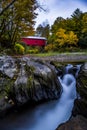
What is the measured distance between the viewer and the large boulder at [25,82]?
10078mm

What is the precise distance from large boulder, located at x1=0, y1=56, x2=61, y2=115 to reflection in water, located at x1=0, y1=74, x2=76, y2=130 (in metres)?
0.47

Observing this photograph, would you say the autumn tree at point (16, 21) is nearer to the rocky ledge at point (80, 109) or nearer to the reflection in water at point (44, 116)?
the reflection in water at point (44, 116)

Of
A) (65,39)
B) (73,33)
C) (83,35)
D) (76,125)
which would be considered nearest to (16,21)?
(65,39)

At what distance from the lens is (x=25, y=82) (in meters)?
10.4

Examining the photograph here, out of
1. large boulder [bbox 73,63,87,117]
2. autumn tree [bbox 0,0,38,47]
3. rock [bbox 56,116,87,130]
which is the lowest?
rock [bbox 56,116,87,130]

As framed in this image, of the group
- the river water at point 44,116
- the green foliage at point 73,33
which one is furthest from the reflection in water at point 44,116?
the green foliage at point 73,33

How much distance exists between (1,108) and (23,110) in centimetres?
103

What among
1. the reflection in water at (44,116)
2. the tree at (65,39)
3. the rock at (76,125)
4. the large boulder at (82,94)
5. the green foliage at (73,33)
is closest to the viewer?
the rock at (76,125)

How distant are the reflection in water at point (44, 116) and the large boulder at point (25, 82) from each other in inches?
18.4

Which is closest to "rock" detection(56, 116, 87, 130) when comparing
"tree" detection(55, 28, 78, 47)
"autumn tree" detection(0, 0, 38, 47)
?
"autumn tree" detection(0, 0, 38, 47)

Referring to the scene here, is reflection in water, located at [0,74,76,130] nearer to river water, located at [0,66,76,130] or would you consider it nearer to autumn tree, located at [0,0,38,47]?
river water, located at [0,66,76,130]

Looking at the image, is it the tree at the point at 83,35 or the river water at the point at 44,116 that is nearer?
the river water at the point at 44,116

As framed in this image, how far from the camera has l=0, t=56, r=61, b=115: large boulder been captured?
33.1 ft

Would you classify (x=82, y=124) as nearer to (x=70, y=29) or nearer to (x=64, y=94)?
(x=64, y=94)
